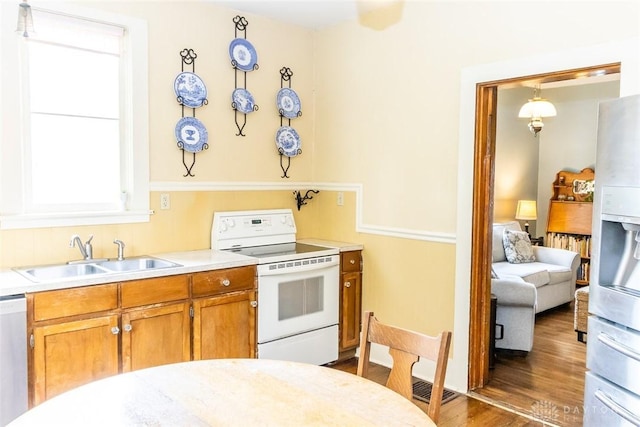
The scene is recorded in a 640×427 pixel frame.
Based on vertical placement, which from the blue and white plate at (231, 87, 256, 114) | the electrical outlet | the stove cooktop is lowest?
the stove cooktop

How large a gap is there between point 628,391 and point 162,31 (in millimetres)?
3269

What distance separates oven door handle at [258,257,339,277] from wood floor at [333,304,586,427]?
2.57ft

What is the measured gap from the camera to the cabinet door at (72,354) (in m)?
2.42

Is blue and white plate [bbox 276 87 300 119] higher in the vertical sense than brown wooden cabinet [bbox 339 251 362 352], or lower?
higher

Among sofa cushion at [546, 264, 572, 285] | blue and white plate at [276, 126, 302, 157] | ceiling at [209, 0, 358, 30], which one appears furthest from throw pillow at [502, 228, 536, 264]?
ceiling at [209, 0, 358, 30]

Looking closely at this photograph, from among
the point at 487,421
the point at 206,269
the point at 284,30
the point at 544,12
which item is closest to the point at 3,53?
the point at 206,269

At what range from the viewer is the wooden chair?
1.60 meters

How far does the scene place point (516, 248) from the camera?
561 cm

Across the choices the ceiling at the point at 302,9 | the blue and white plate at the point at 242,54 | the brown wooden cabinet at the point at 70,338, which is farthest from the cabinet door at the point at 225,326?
the ceiling at the point at 302,9

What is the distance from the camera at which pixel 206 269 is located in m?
3.02

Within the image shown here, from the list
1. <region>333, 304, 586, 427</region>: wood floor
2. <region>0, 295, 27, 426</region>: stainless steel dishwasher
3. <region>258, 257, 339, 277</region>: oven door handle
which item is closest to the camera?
<region>0, 295, 27, 426</region>: stainless steel dishwasher

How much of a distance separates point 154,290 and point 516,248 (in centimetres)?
415

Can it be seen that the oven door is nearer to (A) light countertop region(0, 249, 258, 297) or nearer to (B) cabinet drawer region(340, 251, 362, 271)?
(B) cabinet drawer region(340, 251, 362, 271)

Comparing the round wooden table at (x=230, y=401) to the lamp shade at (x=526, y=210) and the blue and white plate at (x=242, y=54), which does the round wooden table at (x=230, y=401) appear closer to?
the blue and white plate at (x=242, y=54)
